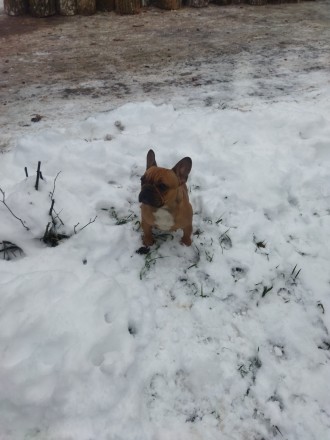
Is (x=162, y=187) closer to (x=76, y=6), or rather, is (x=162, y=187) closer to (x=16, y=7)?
(x=76, y=6)

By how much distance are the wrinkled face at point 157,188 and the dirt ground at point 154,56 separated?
2159 millimetres

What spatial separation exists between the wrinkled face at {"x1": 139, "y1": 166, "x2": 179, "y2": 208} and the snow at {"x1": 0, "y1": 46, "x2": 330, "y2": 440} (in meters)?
0.54

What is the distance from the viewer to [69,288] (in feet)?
7.40

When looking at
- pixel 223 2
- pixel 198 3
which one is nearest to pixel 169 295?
pixel 198 3

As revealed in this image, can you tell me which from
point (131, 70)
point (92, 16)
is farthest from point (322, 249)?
point (92, 16)

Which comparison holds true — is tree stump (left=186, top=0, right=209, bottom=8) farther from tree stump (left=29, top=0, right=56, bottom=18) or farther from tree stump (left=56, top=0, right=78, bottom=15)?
tree stump (left=29, top=0, right=56, bottom=18)

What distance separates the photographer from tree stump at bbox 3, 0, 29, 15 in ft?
20.9

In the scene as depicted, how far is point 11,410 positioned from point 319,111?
12.6 ft

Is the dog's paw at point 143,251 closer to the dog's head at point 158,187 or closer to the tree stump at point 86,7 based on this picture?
the dog's head at point 158,187

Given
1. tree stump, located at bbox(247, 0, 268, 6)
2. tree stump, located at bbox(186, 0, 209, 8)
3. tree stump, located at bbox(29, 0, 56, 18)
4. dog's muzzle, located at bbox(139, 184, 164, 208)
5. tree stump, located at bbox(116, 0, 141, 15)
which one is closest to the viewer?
dog's muzzle, located at bbox(139, 184, 164, 208)

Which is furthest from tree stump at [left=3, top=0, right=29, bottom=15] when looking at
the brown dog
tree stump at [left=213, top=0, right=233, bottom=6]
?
the brown dog

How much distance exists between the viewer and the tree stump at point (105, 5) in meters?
6.64

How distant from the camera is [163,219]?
8.07ft

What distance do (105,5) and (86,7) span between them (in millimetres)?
353
